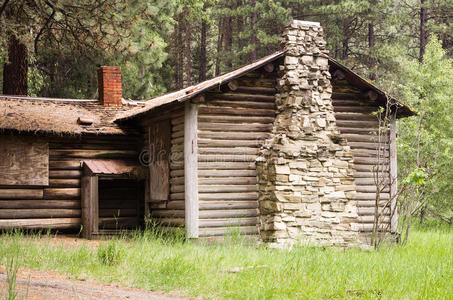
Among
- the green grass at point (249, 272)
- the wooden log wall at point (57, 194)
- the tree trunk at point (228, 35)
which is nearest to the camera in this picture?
the green grass at point (249, 272)

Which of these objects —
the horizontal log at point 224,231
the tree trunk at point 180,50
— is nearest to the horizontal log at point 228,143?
the horizontal log at point 224,231

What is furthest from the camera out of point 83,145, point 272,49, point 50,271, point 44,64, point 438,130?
point 272,49

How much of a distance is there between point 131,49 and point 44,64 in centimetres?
1482

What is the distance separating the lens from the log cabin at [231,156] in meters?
14.2

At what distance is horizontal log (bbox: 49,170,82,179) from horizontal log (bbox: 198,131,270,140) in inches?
168

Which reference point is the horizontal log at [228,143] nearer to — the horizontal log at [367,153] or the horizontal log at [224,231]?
the horizontal log at [224,231]

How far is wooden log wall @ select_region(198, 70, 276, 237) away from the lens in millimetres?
14430

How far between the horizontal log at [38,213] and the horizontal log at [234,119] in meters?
4.82

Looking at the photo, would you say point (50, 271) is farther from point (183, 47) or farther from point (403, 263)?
point (183, 47)

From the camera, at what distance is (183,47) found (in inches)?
1324

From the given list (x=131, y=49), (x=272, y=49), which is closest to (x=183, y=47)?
(x=272, y=49)

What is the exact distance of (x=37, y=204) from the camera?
16.2 m

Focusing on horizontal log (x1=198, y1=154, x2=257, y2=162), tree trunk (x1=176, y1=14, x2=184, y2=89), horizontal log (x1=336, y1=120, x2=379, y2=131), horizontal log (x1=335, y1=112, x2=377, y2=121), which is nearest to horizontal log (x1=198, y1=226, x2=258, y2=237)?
horizontal log (x1=198, y1=154, x2=257, y2=162)

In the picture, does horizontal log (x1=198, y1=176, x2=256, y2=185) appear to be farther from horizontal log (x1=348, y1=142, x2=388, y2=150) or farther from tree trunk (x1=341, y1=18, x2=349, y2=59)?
tree trunk (x1=341, y1=18, x2=349, y2=59)
